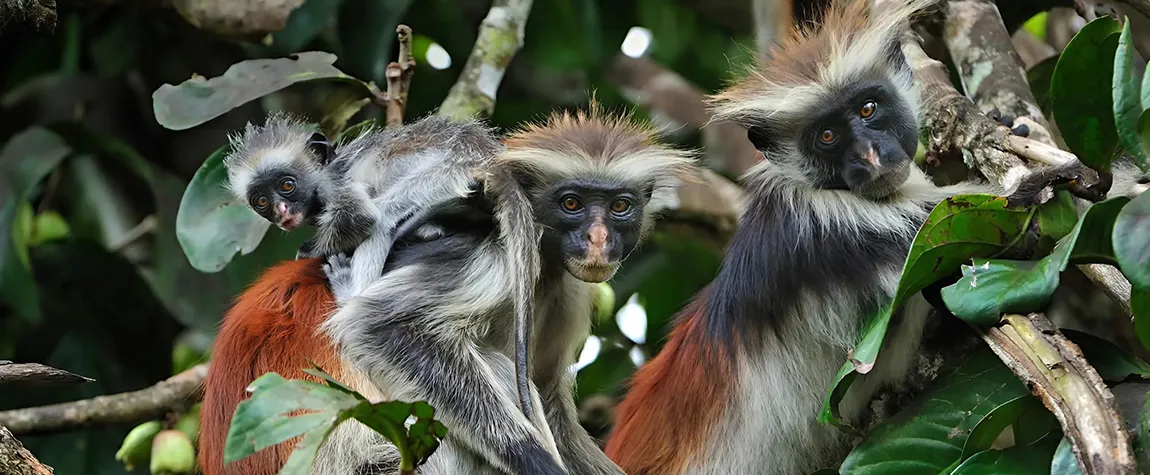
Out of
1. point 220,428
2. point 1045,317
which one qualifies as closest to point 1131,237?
point 1045,317

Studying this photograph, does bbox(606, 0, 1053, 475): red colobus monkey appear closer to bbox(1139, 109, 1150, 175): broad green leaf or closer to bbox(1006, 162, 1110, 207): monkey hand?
bbox(1006, 162, 1110, 207): monkey hand

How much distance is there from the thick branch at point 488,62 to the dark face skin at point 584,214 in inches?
51.7

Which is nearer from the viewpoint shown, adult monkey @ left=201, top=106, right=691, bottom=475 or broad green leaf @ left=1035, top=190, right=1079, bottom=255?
broad green leaf @ left=1035, top=190, right=1079, bottom=255

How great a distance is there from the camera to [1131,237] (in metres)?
2.32

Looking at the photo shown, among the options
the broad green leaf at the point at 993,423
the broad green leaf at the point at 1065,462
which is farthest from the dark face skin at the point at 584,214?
the broad green leaf at the point at 1065,462

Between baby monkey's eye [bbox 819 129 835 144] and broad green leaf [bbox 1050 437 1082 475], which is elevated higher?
baby monkey's eye [bbox 819 129 835 144]

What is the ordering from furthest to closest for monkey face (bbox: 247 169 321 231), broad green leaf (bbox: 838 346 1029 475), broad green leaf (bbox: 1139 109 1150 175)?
monkey face (bbox: 247 169 321 231) → broad green leaf (bbox: 838 346 1029 475) → broad green leaf (bbox: 1139 109 1150 175)

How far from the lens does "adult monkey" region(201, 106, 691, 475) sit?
3556 mm

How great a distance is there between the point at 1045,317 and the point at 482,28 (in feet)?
10.8

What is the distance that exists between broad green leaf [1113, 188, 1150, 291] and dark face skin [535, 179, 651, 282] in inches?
63.6

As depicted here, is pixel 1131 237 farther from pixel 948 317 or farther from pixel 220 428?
pixel 220 428

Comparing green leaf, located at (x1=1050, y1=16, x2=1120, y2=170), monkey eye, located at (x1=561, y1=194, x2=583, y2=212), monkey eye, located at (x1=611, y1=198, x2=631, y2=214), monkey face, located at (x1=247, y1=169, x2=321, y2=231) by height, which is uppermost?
green leaf, located at (x1=1050, y1=16, x2=1120, y2=170)

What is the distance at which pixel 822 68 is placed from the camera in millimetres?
3713

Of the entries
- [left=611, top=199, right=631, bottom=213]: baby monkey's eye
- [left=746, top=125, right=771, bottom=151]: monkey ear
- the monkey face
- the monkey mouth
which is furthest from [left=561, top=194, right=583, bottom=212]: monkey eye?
the monkey face
